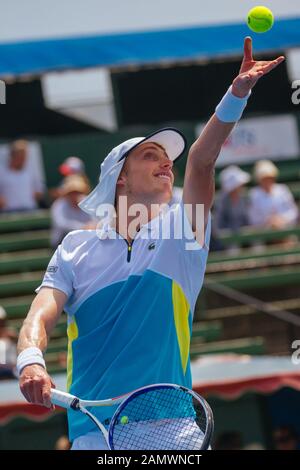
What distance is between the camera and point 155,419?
442cm

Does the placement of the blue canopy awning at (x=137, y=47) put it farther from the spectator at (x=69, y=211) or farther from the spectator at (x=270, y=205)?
the spectator at (x=69, y=211)

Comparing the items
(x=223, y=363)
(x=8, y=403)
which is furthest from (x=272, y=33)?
(x=8, y=403)

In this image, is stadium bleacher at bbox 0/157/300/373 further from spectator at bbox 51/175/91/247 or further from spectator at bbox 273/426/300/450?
spectator at bbox 273/426/300/450

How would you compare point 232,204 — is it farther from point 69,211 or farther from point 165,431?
point 165,431

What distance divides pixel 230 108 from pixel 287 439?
18.4ft

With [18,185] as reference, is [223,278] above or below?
below

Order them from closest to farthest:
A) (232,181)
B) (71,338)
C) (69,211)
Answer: (71,338) → (69,211) → (232,181)

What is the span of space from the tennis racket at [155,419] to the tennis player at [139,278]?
13 centimetres

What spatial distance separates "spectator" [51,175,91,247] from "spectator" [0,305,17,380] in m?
1.52

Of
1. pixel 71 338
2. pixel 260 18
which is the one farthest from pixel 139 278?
pixel 260 18

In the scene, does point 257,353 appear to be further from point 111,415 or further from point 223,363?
point 111,415

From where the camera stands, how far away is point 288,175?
46.7 feet

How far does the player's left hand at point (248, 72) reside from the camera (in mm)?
4316
